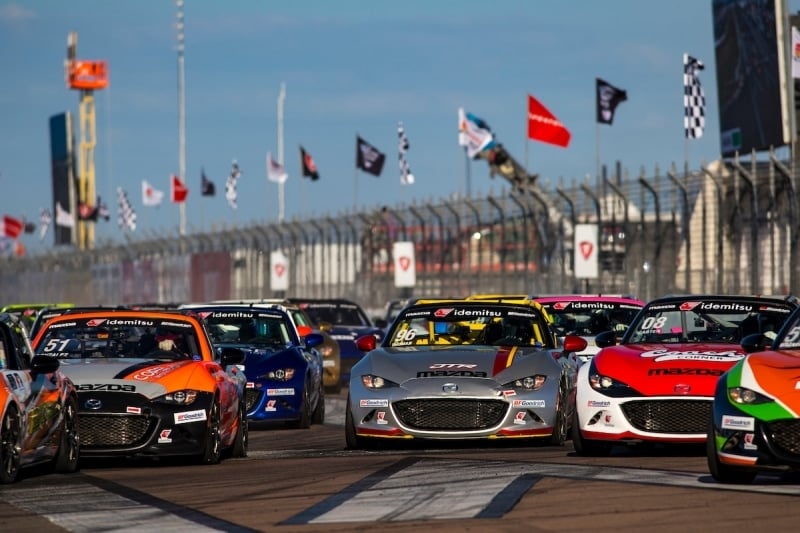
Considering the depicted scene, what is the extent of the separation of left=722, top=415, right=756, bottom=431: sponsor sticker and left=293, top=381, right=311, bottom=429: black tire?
803cm

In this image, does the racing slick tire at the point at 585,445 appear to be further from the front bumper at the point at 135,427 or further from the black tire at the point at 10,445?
the black tire at the point at 10,445

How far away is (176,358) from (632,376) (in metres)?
3.34

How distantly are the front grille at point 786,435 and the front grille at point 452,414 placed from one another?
402 cm

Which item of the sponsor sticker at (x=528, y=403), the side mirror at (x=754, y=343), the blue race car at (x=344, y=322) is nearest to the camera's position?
the side mirror at (x=754, y=343)

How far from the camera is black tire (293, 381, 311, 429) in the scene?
60.0ft

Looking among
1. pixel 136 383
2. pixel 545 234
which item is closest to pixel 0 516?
pixel 136 383

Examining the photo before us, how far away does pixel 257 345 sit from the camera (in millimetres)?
18594

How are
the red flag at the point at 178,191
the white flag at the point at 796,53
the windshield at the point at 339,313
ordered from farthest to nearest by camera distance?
the red flag at the point at 178,191 < the white flag at the point at 796,53 < the windshield at the point at 339,313

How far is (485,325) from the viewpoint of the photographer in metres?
16.0

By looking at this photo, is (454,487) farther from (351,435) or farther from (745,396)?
(351,435)

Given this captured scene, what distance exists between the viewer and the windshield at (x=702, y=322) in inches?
579

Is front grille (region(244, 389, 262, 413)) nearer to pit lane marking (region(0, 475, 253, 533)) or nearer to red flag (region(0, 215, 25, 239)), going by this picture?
pit lane marking (region(0, 475, 253, 533))

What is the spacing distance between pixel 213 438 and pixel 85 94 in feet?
340

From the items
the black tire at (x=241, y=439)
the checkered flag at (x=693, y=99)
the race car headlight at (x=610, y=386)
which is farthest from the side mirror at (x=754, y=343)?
the checkered flag at (x=693, y=99)
